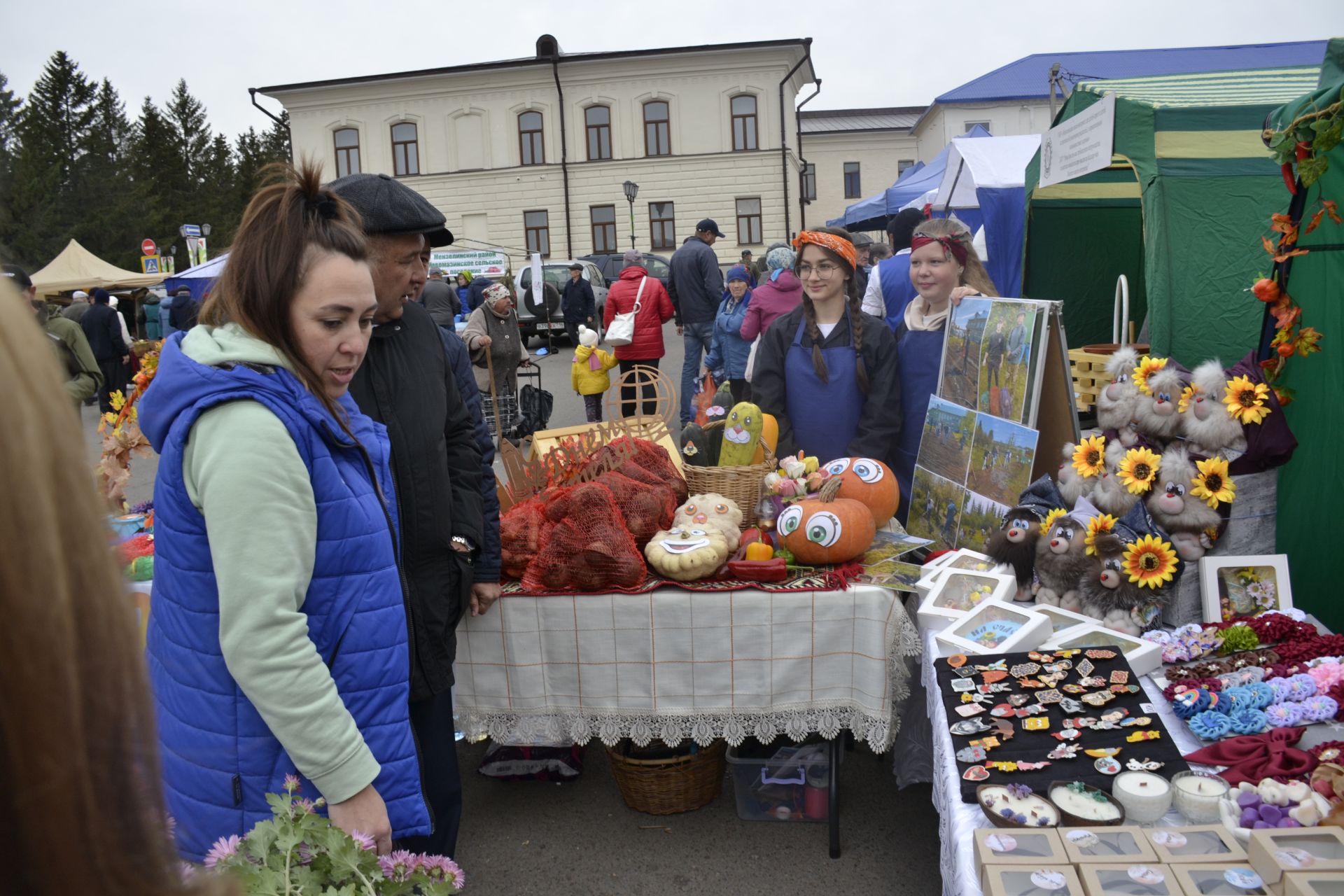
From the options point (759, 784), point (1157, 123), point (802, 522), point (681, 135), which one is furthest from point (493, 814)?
point (681, 135)

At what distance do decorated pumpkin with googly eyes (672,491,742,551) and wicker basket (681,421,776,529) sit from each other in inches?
4.6

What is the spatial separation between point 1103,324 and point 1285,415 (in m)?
5.91

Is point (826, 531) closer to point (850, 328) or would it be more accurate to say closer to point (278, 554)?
point (850, 328)

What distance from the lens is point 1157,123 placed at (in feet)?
15.4

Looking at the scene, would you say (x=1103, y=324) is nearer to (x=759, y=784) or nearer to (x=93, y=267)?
(x=759, y=784)

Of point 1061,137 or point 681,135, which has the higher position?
point 681,135

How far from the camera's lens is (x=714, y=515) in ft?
10.2

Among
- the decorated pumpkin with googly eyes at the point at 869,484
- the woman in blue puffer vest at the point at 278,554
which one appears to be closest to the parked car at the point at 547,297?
the decorated pumpkin with googly eyes at the point at 869,484

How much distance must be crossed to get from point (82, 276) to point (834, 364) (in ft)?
91.2

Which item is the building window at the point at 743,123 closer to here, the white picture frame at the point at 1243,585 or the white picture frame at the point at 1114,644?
the white picture frame at the point at 1243,585

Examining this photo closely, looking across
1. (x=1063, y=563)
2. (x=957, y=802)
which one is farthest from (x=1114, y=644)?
(x=957, y=802)

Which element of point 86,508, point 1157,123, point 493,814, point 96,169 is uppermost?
point 96,169

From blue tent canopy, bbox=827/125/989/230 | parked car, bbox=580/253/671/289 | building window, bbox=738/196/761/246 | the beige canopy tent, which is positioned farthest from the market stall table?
building window, bbox=738/196/761/246

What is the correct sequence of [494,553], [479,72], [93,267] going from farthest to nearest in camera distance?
1. [479,72]
2. [93,267]
3. [494,553]
